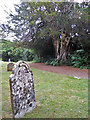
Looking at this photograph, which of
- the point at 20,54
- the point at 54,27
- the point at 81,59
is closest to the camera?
the point at 54,27

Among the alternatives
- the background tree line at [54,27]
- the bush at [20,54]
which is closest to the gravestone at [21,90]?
the background tree line at [54,27]

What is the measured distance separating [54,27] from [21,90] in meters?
7.83

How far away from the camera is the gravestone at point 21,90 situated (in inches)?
84.3

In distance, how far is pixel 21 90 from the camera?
229 centimetres

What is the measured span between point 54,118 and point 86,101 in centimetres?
131

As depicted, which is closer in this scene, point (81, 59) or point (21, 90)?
point (21, 90)

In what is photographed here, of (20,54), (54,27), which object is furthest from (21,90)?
(20,54)

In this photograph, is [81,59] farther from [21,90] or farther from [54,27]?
[21,90]

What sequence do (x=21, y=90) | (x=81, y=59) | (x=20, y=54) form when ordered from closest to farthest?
(x=21, y=90), (x=81, y=59), (x=20, y=54)

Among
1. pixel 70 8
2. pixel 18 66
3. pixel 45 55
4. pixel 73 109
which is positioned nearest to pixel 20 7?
pixel 70 8

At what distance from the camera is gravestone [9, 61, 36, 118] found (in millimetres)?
2141

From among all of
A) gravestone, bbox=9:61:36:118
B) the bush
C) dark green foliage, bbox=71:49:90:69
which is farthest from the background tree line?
gravestone, bbox=9:61:36:118

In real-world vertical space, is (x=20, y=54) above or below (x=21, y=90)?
above

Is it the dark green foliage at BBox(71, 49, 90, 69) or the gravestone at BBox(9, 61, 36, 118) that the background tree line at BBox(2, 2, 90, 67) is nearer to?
the dark green foliage at BBox(71, 49, 90, 69)
